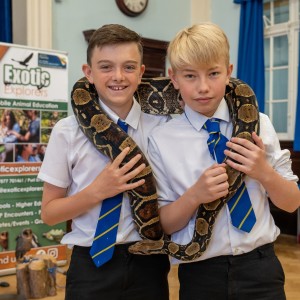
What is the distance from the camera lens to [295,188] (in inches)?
62.8

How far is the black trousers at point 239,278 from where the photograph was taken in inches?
61.2

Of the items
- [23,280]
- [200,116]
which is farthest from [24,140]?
[200,116]

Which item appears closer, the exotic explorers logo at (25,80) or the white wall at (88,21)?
the exotic explorers logo at (25,80)

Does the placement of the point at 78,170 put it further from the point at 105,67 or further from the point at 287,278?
the point at 287,278

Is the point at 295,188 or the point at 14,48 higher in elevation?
the point at 14,48

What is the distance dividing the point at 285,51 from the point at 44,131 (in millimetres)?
4133

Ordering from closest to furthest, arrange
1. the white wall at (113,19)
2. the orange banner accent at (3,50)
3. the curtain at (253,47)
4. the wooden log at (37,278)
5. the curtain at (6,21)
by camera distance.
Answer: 1. the wooden log at (37,278)
2. the orange banner accent at (3,50)
3. the curtain at (6,21)
4. the white wall at (113,19)
5. the curtain at (253,47)

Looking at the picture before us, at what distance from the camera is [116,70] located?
5.39ft

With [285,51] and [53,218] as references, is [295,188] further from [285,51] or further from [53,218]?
[285,51]

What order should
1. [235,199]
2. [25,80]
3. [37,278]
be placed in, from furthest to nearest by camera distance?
[25,80]
[37,278]
[235,199]

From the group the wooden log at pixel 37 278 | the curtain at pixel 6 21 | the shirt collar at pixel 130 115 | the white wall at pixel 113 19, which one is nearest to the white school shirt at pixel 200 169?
the shirt collar at pixel 130 115

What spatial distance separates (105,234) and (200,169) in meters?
0.41

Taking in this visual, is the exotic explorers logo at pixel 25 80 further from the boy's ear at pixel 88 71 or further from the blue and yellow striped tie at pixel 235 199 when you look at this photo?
the blue and yellow striped tie at pixel 235 199

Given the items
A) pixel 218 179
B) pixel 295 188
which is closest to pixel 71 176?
pixel 218 179
